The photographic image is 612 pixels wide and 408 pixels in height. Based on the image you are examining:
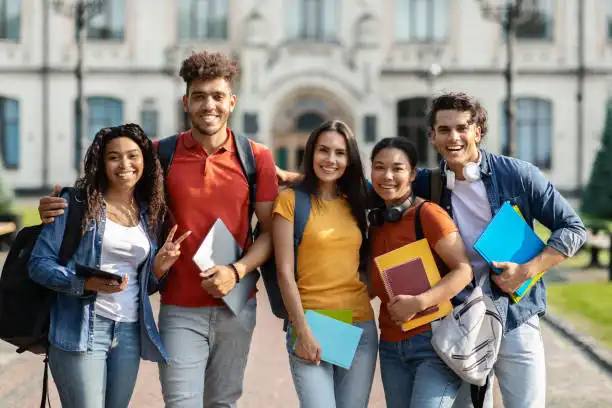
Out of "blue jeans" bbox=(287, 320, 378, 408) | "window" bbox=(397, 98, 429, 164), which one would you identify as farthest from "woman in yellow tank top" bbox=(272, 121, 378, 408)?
"window" bbox=(397, 98, 429, 164)

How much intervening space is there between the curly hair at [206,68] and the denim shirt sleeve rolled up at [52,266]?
3.20 feet

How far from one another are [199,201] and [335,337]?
0.99 metres

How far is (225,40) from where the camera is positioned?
104 feet

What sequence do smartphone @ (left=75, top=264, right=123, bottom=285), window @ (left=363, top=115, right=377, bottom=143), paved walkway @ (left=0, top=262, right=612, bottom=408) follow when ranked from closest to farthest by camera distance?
smartphone @ (left=75, top=264, right=123, bottom=285) < paved walkway @ (left=0, top=262, right=612, bottom=408) < window @ (left=363, top=115, right=377, bottom=143)

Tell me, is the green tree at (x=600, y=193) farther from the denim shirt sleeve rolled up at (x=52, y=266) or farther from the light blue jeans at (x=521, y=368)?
the denim shirt sleeve rolled up at (x=52, y=266)

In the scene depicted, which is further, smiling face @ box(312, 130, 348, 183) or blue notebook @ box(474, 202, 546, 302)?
smiling face @ box(312, 130, 348, 183)

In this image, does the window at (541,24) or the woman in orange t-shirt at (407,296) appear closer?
the woman in orange t-shirt at (407,296)

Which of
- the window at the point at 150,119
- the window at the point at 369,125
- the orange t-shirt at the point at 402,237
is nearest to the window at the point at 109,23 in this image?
the window at the point at 150,119

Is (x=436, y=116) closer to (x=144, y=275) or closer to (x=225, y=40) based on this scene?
(x=144, y=275)

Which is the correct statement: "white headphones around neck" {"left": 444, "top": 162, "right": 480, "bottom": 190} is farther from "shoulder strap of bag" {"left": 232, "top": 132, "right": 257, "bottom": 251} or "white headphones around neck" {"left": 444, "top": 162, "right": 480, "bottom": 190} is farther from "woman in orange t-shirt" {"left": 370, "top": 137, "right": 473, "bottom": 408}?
"shoulder strap of bag" {"left": 232, "top": 132, "right": 257, "bottom": 251}

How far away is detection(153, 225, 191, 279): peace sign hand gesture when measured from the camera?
4094 mm

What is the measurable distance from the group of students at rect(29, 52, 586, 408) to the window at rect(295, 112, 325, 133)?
89.4 feet

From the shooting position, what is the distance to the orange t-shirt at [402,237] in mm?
3934

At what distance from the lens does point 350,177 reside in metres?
4.25
